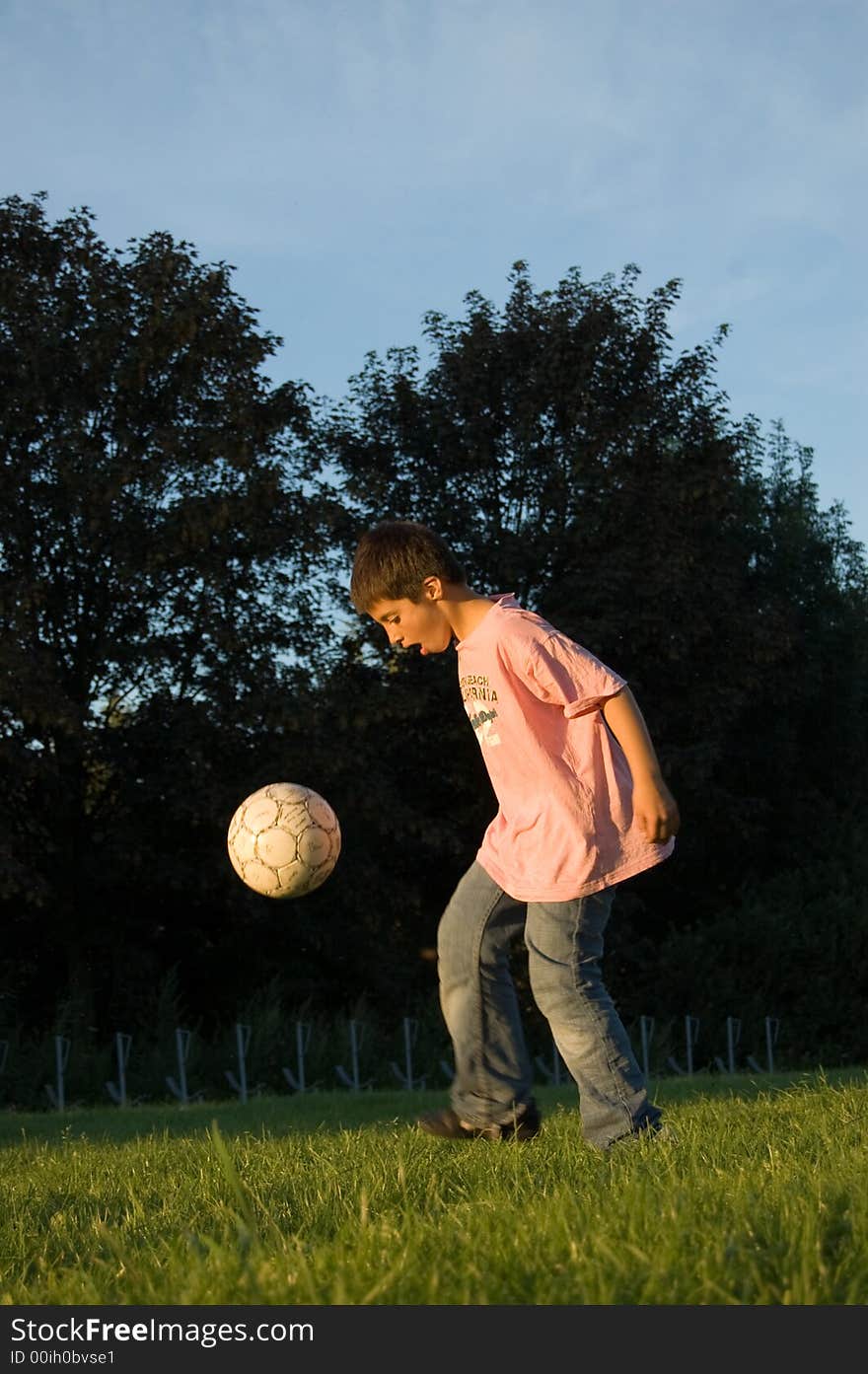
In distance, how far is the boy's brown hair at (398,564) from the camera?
477 centimetres

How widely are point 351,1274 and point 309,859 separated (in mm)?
4425

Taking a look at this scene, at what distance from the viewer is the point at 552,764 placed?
14.7ft

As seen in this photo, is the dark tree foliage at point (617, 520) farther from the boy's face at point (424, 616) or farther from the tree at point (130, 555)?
the boy's face at point (424, 616)

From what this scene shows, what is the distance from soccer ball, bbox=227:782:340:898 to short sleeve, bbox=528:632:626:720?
8.01 feet

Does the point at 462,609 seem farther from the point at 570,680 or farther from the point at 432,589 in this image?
the point at 570,680

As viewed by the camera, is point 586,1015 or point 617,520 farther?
point 617,520

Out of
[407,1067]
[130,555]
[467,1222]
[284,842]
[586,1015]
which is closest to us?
[467,1222]

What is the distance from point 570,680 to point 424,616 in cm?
63

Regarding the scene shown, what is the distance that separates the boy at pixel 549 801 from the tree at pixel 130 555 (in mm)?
13637

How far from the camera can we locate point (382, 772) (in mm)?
21594

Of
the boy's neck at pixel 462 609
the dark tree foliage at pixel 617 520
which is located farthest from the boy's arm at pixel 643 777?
the dark tree foliage at pixel 617 520

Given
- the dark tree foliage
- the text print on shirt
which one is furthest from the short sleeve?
the dark tree foliage

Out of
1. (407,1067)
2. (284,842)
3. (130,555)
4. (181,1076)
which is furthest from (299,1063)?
(284,842)

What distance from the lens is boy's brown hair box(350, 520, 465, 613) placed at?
4.77 m
